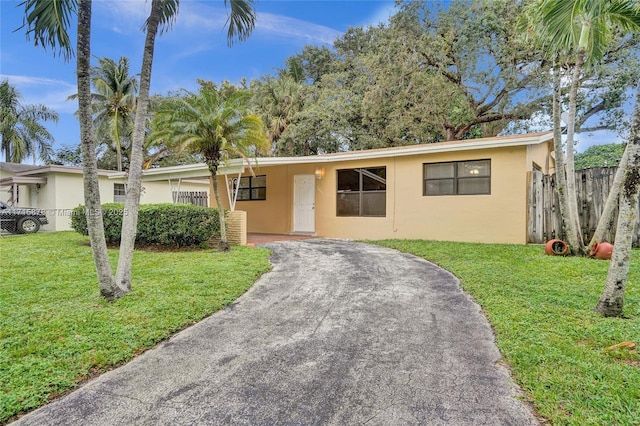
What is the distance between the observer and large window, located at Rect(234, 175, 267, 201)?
45.0 ft

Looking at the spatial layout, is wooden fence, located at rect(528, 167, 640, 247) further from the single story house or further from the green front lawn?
the green front lawn

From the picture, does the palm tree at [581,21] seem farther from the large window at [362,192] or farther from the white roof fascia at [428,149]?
the large window at [362,192]

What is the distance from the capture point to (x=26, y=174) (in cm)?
1550

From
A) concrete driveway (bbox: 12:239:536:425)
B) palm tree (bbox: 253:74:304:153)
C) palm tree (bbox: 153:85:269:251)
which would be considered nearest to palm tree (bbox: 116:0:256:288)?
concrete driveway (bbox: 12:239:536:425)

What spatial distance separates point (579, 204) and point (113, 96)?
24636 millimetres

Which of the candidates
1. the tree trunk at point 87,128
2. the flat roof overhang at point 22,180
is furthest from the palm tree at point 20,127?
the tree trunk at point 87,128

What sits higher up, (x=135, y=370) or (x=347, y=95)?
(x=347, y=95)

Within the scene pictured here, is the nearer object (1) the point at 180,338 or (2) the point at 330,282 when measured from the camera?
(1) the point at 180,338

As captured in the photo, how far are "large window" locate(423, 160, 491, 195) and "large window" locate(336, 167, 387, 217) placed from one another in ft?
4.65

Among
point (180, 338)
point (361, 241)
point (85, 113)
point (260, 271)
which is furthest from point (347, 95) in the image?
point (180, 338)

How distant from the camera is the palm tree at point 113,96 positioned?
21734 millimetres

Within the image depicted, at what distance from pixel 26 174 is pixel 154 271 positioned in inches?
558

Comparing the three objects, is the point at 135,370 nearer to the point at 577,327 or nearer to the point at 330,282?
the point at 330,282

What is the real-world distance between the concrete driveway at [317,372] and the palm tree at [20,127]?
82.4 feet
